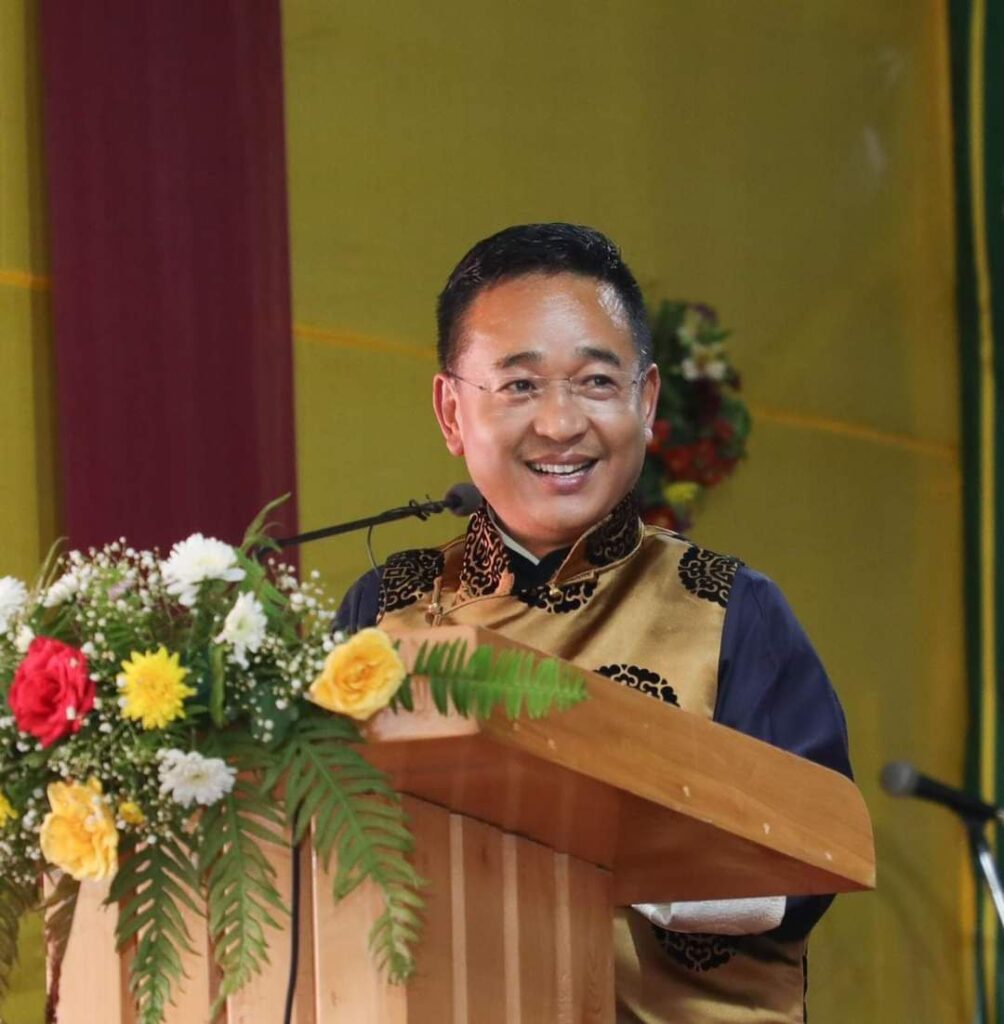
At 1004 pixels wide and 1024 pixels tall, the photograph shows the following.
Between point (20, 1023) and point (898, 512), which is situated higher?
point (898, 512)

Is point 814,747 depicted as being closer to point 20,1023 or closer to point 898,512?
point 20,1023

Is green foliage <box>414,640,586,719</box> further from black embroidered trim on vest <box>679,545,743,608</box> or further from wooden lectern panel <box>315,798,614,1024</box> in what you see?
black embroidered trim on vest <box>679,545,743,608</box>

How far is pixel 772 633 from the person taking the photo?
2.68 metres

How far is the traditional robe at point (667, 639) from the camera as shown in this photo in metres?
2.47

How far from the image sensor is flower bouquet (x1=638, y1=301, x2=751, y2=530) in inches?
226

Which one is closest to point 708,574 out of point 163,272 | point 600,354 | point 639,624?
point 639,624

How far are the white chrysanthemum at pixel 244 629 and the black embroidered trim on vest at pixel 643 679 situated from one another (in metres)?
0.97

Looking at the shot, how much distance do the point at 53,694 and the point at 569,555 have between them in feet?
4.02

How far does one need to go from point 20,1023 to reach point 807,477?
327 cm

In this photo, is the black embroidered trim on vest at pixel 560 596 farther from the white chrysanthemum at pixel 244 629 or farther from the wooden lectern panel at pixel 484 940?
the white chrysanthemum at pixel 244 629

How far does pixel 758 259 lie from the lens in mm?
6227

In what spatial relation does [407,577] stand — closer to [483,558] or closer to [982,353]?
[483,558]

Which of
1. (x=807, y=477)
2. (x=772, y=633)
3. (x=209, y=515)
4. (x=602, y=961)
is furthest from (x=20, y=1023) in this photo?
(x=807, y=477)

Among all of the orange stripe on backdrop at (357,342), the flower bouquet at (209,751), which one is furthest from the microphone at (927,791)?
the orange stripe on backdrop at (357,342)
